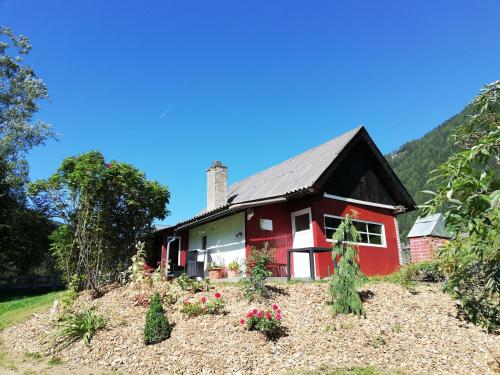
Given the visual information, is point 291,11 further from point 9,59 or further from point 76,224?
point 9,59

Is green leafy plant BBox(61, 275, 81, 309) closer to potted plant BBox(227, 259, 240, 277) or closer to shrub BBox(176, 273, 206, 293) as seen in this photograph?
shrub BBox(176, 273, 206, 293)

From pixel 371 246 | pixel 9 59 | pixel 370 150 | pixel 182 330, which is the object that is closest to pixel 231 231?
pixel 371 246

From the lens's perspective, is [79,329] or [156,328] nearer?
[156,328]

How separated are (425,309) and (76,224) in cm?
1005

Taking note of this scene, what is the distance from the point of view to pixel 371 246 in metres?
14.7

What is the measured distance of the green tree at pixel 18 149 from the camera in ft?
64.6

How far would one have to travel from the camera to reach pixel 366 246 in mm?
14445

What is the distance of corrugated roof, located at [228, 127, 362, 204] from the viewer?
13.5m

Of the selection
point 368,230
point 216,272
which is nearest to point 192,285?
point 216,272

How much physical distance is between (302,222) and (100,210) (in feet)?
23.5

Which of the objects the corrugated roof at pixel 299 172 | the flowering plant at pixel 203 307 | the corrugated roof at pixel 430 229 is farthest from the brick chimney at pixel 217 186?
the corrugated roof at pixel 430 229

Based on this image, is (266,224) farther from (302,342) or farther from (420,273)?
(302,342)

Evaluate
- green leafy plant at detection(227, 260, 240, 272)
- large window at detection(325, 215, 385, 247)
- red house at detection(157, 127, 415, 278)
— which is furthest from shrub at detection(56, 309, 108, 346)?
large window at detection(325, 215, 385, 247)

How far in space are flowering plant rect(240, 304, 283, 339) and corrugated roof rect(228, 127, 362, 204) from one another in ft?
20.1
